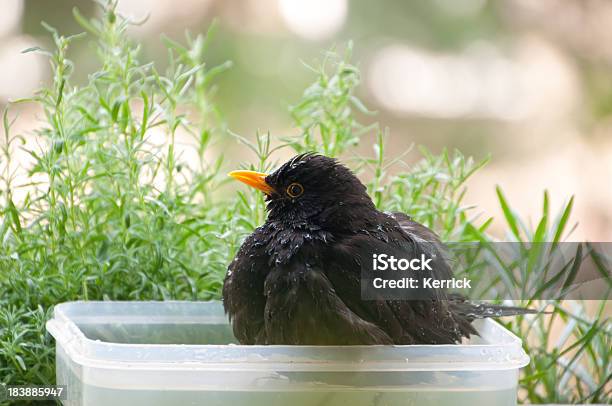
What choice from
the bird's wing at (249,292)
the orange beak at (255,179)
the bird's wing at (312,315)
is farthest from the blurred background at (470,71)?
the bird's wing at (312,315)

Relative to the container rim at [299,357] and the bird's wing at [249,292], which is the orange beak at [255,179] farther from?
the container rim at [299,357]

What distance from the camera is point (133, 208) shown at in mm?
1604

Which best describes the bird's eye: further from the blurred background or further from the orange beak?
the blurred background

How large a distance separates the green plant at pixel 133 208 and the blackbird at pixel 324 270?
176 millimetres

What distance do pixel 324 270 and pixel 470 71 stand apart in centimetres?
260

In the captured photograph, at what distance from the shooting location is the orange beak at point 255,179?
1431mm

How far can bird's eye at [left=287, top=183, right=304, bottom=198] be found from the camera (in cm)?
140

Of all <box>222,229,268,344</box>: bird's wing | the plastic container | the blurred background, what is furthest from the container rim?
the blurred background

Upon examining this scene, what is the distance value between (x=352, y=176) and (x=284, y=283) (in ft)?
0.81

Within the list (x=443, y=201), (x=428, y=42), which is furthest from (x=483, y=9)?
(x=443, y=201)

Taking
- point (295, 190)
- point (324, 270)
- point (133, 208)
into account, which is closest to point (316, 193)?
point (295, 190)

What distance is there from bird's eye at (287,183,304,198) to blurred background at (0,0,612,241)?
203 centimetres

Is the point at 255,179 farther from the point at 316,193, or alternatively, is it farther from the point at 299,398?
the point at 299,398

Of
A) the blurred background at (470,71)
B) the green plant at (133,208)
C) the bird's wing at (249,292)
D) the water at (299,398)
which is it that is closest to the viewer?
the water at (299,398)
